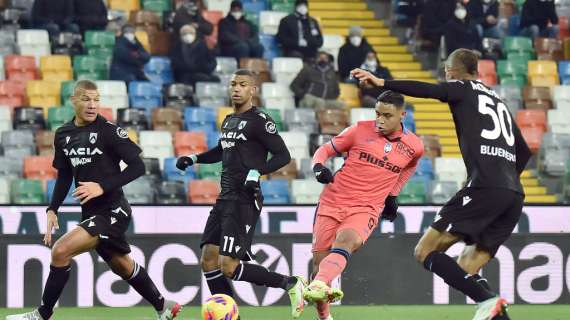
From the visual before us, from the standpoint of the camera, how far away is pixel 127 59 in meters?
18.2

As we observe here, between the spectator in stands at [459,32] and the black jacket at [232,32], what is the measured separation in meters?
2.88

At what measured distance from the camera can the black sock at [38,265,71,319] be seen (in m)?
10.2

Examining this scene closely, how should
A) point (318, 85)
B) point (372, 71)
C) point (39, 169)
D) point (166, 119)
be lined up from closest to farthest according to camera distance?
point (39, 169) → point (166, 119) → point (318, 85) → point (372, 71)

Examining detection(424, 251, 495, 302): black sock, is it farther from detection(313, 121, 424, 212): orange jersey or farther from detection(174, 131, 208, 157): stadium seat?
detection(174, 131, 208, 157): stadium seat

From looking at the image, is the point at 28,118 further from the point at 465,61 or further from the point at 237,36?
the point at 465,61

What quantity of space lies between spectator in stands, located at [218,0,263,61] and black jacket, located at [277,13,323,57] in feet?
1.34

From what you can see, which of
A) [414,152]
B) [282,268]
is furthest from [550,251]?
[414,152]

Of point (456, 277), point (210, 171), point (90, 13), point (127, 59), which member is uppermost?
point (90, 13)

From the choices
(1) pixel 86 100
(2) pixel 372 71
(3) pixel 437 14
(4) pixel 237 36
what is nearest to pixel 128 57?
(4) pixel 237 36

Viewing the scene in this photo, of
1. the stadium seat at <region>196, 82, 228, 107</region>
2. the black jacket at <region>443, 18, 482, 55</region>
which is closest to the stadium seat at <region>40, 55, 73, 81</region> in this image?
the stadium seat at <region>196, 82, 228, 107</region>

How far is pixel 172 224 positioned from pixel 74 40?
5.46 metres

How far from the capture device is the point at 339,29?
21422 millimetres

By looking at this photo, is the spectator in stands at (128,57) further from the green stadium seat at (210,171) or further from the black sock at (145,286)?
the black sock at (145,286)

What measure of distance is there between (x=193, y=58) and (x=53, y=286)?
332 inches
